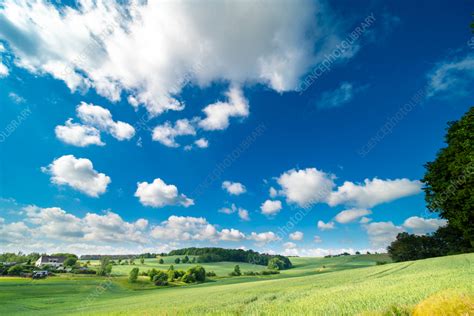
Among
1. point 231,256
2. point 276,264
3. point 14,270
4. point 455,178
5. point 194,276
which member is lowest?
point 194,276

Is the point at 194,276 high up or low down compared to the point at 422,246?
down

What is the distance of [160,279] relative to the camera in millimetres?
82750

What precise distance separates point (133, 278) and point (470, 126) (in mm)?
90982

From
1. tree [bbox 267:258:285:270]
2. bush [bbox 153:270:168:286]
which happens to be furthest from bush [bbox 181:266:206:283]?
tree [bbox 267:258:285:270]

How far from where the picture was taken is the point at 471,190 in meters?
27.5

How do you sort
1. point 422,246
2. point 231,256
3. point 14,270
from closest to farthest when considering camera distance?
point 422,246
point 14,270
point 231,256

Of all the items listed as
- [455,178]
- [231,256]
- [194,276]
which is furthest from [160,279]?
[455,178]

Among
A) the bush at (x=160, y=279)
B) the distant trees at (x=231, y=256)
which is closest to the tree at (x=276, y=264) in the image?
the distant trees at (x=231, y=256)

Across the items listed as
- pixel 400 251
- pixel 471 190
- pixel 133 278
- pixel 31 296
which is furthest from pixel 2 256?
pixel 471 190

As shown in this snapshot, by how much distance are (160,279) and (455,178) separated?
80.9m

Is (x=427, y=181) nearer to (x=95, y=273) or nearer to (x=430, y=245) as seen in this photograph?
(x=430, y=245)

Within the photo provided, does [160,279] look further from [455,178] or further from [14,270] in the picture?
[455,178]

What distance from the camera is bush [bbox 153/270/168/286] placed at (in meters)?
81.0

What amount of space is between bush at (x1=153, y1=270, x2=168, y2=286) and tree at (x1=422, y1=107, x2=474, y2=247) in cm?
7500
